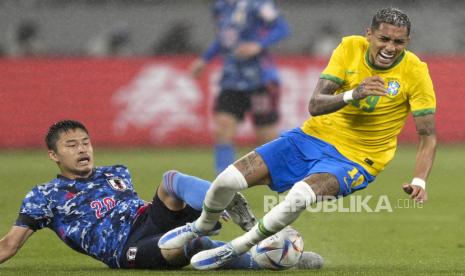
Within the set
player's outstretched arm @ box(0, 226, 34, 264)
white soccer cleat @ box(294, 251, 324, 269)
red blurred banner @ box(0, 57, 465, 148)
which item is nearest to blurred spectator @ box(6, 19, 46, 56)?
red blurred banner @ box(0, 57, 465, 148)

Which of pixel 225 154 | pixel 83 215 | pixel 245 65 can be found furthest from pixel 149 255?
pixel 245 65

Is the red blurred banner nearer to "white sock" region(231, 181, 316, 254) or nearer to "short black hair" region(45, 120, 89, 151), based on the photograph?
"short black hair" region(45, 120, 89, 151)

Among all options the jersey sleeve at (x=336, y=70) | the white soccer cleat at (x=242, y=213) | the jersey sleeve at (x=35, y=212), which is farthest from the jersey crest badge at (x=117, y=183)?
the jersey sleeve at (x=336, y=70)

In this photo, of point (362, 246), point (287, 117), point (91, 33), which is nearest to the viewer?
point (362, 246)

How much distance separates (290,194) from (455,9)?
1418 cm

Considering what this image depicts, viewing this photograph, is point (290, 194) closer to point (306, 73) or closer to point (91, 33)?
point (306, 73)

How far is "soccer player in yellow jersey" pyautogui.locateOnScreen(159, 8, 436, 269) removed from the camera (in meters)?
6.20

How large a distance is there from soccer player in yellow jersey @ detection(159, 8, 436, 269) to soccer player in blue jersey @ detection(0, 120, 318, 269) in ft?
0.52

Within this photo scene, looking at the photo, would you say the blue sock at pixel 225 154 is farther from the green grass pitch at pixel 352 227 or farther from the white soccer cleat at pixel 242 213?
the white soccer cleat at pixel 242 213

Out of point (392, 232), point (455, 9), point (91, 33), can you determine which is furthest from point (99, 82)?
point (392, 232)

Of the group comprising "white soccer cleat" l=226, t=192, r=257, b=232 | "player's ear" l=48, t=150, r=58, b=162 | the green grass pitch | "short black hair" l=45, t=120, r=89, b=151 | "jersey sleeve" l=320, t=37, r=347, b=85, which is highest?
"jersey sleeve" l=320, t=37, r=347, b=85

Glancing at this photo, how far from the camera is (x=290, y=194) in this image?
6074 millimetres

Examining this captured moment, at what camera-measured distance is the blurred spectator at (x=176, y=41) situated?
19.1 m

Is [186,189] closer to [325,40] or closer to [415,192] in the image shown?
[415,192]
